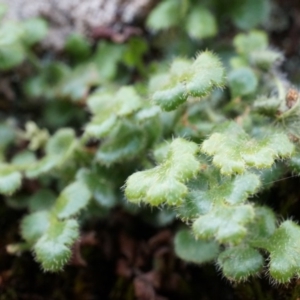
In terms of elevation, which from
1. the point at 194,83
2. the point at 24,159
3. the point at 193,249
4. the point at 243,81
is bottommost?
the point at 193,249

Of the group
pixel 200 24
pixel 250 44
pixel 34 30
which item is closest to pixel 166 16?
pixel 200 24

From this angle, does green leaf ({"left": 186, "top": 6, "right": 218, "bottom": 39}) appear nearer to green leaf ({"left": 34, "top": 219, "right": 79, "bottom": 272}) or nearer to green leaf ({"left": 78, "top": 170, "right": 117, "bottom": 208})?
green leaf ({"left": 78, "top": 170, "right": 117, "bottom": 208})

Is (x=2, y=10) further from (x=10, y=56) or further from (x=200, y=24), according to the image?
(x=200, y=24)

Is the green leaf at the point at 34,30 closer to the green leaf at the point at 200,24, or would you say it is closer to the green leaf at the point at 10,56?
the green leaf at the point at 10,56

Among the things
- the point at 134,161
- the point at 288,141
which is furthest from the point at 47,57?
the point at 288,141

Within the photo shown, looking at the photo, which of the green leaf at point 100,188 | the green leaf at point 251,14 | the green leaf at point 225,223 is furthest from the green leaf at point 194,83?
the green leaf at point 251,14

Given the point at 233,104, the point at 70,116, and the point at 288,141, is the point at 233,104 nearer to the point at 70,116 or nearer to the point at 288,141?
the point at 288,141

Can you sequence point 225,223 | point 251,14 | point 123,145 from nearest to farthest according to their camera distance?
point 225,223 → point 123,145 → point 251,14
